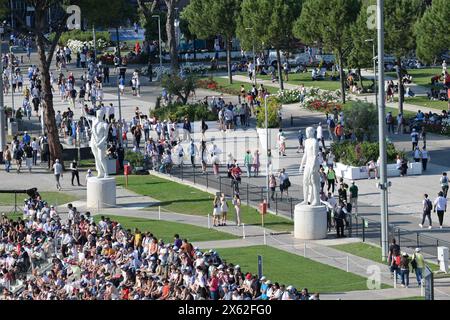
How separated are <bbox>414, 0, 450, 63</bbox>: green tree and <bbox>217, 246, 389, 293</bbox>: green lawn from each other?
30688 mm

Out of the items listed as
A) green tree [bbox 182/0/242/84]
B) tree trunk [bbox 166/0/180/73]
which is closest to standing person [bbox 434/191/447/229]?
tree trunk [bbox 166/0/180/73]

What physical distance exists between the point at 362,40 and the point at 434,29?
503 cm

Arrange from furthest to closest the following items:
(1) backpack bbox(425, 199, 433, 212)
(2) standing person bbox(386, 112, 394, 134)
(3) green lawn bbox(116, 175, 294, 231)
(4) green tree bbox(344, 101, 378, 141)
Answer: (2) standing person bbox(386, 112, 394, 134), (4) green tree bbox(344, 101, 378, 141), (3) green lawn bbox(116, 175, 294, 231), (1) backpack bbox(425, 199, 433, 212)

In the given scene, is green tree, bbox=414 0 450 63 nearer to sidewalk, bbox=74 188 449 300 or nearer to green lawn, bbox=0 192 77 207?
green lawn, bbox=0 192 77 207

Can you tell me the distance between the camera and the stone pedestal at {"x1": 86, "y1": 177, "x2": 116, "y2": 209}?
5422 centimetres

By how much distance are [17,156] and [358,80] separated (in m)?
28.8

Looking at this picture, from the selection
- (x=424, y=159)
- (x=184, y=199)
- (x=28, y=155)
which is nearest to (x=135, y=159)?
(x=28, y=155)

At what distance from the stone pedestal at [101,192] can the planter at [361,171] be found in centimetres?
973

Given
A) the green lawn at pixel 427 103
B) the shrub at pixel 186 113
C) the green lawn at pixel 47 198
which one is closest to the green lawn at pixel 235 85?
the green lawn at pixel 427 103
